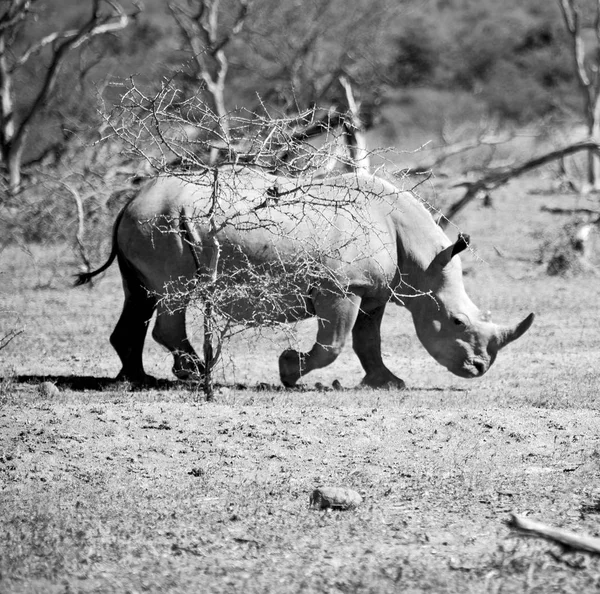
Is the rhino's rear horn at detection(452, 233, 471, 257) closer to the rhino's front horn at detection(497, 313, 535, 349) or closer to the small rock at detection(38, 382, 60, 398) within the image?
the rhino's front horn at detection(497, 313, 535, 349)

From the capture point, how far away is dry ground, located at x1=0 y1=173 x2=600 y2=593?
16.9ft

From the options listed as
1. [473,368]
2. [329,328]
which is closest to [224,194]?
[329,328]

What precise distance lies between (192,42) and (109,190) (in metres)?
10.3

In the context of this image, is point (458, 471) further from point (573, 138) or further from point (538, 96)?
point (538, 96)

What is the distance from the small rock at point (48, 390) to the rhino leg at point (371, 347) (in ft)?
8.36

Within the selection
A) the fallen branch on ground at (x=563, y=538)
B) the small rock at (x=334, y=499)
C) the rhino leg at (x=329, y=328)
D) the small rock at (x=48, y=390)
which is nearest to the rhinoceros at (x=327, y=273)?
the rhino leg at (x=329, y=328)

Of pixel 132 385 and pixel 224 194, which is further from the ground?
pixel 224 194

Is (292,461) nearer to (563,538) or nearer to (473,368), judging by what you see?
(563,538)

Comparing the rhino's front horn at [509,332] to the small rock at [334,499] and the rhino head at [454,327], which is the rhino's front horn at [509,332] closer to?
the rhino head at [454,327]

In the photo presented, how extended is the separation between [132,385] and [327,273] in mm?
1888

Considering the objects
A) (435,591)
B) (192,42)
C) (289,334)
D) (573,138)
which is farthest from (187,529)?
(573,138)

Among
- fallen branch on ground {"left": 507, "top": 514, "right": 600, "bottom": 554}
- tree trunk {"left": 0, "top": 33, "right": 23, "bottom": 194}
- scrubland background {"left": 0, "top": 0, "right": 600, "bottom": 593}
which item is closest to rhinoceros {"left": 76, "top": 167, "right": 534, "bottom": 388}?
scrubland background {"left": 0, "top": 0, "right": 600, "bottom": 593}

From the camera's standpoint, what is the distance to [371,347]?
9898mm

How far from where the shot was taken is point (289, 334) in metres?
8.18
